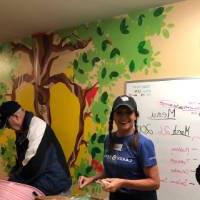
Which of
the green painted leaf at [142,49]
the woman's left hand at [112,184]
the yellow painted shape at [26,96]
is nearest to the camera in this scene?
A: the woman's left hand at [112,184]

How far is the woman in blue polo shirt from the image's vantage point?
1590mm

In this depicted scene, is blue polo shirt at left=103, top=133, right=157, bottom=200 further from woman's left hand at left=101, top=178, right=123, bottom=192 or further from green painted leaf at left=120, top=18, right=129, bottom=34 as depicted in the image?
green painted leaf at left=120, top=18, right=129, bottom=34

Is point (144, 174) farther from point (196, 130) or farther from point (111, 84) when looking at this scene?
point (111, 84)

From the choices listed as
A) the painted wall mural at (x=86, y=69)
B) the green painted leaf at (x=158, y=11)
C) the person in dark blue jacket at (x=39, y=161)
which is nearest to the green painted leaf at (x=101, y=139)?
the painted wall mural at (x=86, y=69)

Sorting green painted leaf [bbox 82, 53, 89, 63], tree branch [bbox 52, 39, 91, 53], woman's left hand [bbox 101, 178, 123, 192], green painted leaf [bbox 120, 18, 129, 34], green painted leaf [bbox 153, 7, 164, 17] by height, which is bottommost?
woman's left hand [bbox 101, 178, 123, 192]

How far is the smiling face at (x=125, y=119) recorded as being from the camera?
5.63 ft

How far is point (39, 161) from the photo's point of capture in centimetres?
210

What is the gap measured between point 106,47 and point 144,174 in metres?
1.24

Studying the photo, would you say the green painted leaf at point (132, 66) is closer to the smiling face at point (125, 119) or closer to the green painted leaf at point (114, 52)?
the green painted leaf at point (114, 52)

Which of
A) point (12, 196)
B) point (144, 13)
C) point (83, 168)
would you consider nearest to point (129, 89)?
point (144, 13)

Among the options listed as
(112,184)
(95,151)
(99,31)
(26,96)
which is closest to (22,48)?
(26,96)

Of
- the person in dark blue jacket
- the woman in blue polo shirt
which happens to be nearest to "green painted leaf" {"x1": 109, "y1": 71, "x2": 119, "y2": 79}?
the person in dark blue jacket

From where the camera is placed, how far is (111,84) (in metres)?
2.58

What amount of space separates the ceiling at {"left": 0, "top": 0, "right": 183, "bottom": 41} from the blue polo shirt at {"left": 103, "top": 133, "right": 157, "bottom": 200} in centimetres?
105
